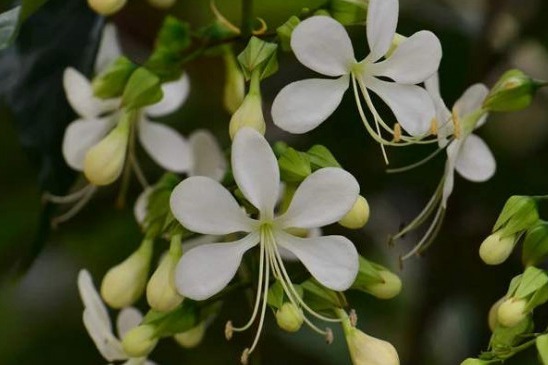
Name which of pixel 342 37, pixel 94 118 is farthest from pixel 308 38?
pixel 94 118

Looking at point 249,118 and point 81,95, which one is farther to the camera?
point 81,95

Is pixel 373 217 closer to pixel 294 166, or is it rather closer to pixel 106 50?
pixel 106 50

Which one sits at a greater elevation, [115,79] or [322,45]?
[322,45]

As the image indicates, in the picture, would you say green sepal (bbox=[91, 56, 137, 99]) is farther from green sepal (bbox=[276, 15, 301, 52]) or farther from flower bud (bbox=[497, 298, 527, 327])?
flower bud (bbox=[497, 298, 527, 327])

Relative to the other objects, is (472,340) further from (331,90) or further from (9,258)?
(331,90)

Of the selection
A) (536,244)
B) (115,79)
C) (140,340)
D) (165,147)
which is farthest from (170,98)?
Result: (536,244)

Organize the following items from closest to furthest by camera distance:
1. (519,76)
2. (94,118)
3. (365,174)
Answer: (519,76)
(94,118)
(365,174)
